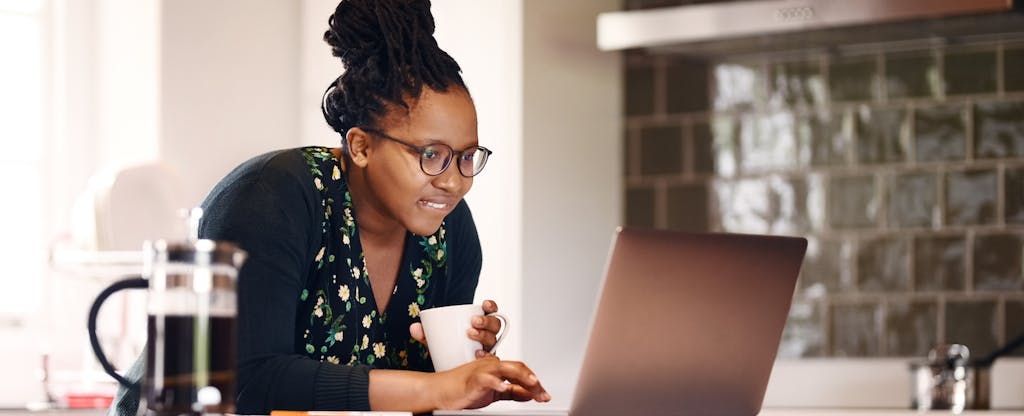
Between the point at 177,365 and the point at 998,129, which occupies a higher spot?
the point at 998,129

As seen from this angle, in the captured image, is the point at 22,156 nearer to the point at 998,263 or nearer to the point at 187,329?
the point at 998,263

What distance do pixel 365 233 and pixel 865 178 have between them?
1.91 m

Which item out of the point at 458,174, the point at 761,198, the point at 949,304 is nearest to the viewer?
the point at 458,174

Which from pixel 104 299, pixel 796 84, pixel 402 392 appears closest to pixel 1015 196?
pixel 796 84

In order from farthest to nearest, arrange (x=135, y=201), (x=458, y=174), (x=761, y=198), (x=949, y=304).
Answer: (x=761, y=198) < (x=949, y=304) < (x=135, y=201) < (x=458, y=174)

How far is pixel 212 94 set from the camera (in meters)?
3.52

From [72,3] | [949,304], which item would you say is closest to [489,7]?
[72,3]

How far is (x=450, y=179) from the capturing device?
1.77 m

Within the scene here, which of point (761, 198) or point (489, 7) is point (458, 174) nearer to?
point (489, 7)

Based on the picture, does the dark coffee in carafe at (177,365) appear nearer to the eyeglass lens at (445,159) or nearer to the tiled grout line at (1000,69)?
the eyeglass lens at (445,159)

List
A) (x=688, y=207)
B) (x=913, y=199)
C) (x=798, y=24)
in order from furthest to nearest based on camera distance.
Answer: (x=688, y=207) → (x=913, y=199) → (x=798, y=24)

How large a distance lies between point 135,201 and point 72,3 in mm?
1038

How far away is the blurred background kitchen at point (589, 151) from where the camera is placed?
338cm

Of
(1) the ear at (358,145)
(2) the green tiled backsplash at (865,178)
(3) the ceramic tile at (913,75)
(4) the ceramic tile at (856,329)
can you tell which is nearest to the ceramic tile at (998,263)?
(2) the green tiled backsplash at (865,178)
